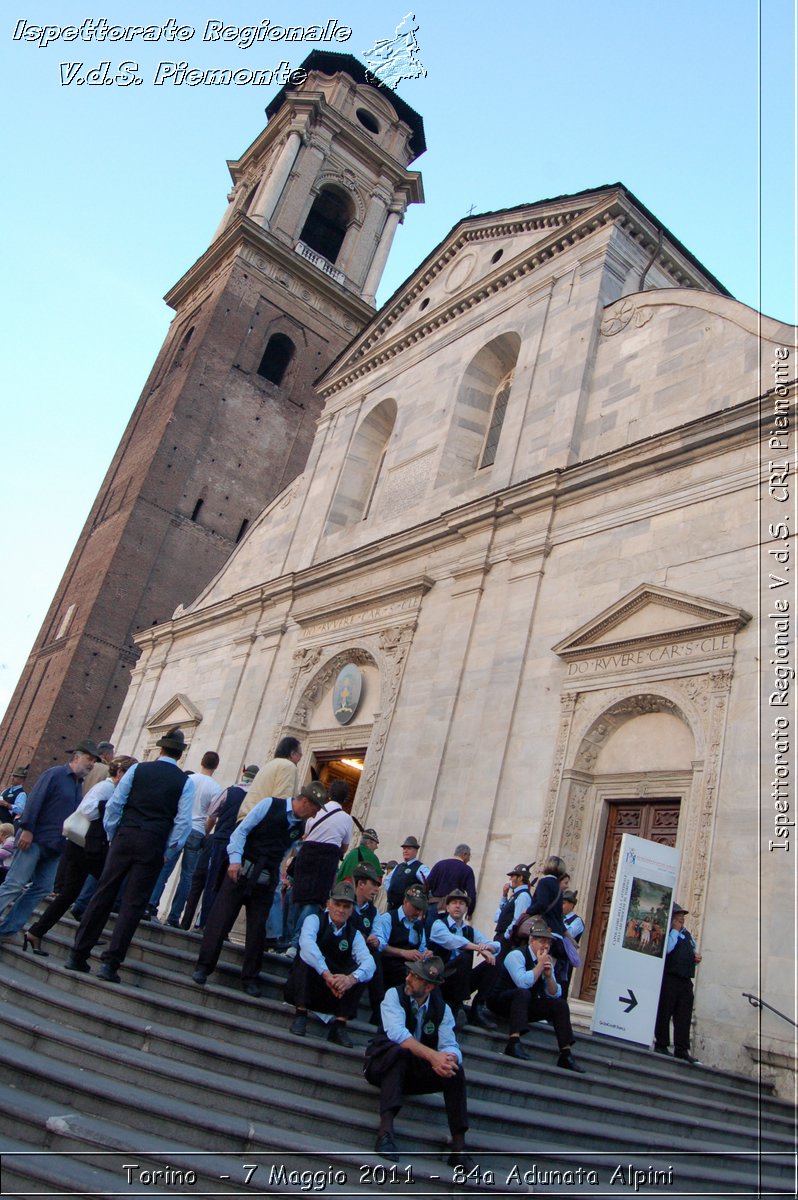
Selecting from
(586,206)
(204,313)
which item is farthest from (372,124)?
(586,206)

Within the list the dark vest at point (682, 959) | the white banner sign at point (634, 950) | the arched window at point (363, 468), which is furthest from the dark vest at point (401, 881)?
the arched window at point (363, 468)

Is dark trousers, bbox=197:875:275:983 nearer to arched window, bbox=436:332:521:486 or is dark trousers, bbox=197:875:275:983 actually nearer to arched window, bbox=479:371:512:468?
arched window, bbox=436:332:521:486

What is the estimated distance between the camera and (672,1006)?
29.6ft

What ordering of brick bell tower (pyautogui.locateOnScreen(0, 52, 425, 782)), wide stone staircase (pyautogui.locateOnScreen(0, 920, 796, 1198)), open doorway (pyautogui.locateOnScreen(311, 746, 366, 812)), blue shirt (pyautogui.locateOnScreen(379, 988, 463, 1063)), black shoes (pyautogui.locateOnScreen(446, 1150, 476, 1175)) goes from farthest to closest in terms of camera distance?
brick bell tower (pyautogui.locateOnScreen(0, 52, 425, 782)), open doorway (pyautogui.locateOnScreen(311, 746, 366, 812)), blue shirt (pyautogui.locateOnScreen(379, 988, 463, 1063)), black shoes (pyautogui.locateOnScreen(446, 1150, 476, 1175)), wide stone staircase (pyautogui.locateOnScreen(0, 920, 796, 1198))

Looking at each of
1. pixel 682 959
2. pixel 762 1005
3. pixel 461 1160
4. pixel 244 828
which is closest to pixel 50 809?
pixel 244 828

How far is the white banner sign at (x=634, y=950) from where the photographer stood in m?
8.64

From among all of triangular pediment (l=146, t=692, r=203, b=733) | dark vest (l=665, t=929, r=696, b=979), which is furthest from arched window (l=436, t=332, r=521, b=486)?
dark vest (l=665, t=929, r=696, b=979)

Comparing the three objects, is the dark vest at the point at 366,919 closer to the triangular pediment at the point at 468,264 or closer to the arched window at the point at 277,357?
the triangular pediment at the point at 468,264

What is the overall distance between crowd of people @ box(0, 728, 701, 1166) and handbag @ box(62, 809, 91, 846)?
0.02 m

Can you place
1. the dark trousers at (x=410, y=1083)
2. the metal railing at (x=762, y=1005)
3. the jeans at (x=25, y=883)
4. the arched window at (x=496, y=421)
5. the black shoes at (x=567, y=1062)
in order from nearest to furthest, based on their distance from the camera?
the dark trousers at (x=410, y=1083) < the black shoes at (x=567, y=1062) < the jeans at (x=25, y=883) < the metal railing at (x=762, y=1005) < the arched window at (x=496, y=421)

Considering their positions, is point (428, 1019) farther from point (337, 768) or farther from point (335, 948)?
point (337, 768)

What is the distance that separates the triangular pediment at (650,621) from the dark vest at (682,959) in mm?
3534

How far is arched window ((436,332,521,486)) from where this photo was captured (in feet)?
60.4

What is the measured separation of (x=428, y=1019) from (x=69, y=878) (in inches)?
139
